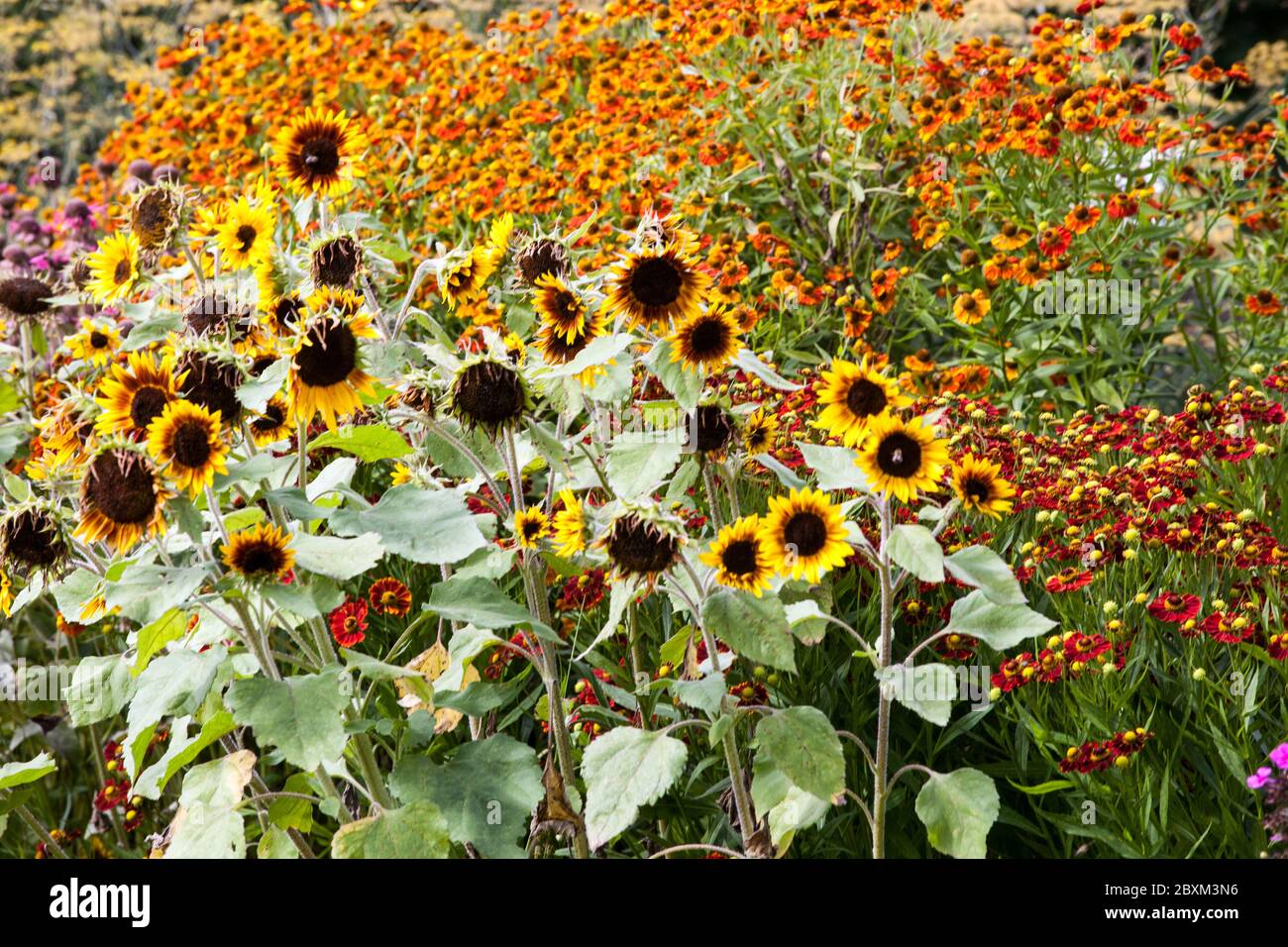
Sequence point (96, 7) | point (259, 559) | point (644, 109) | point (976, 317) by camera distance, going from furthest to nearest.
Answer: point (96, 7), point (644, 109), point (976, 317), point (259, 559)

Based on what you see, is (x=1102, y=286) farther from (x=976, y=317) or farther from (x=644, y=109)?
(x=644, y=109)

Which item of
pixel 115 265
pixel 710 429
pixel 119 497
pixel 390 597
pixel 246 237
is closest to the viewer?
pixel 119 497

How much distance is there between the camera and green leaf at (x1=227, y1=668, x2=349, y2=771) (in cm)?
160

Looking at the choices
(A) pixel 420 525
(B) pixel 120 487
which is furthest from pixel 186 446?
(A) pixel 420 525

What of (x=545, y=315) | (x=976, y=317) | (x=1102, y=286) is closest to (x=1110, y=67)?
(x=1102, y=286)

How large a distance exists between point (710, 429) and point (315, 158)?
0.86m

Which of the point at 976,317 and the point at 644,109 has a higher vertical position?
the point at 644,109

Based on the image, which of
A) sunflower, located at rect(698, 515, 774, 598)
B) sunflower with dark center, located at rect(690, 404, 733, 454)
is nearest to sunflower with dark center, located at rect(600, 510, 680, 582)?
sunflower, located at rect(698, 515, 774, 598)

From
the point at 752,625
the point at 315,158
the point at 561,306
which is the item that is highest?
the point at 315,158

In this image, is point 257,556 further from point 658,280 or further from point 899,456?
point 899,456

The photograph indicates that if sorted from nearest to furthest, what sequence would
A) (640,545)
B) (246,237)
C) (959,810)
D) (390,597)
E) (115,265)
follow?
(640,545)
(959,810)
(246,237)
(115,265)
(390,597)

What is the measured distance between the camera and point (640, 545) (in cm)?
166

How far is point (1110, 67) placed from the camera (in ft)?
14.3
